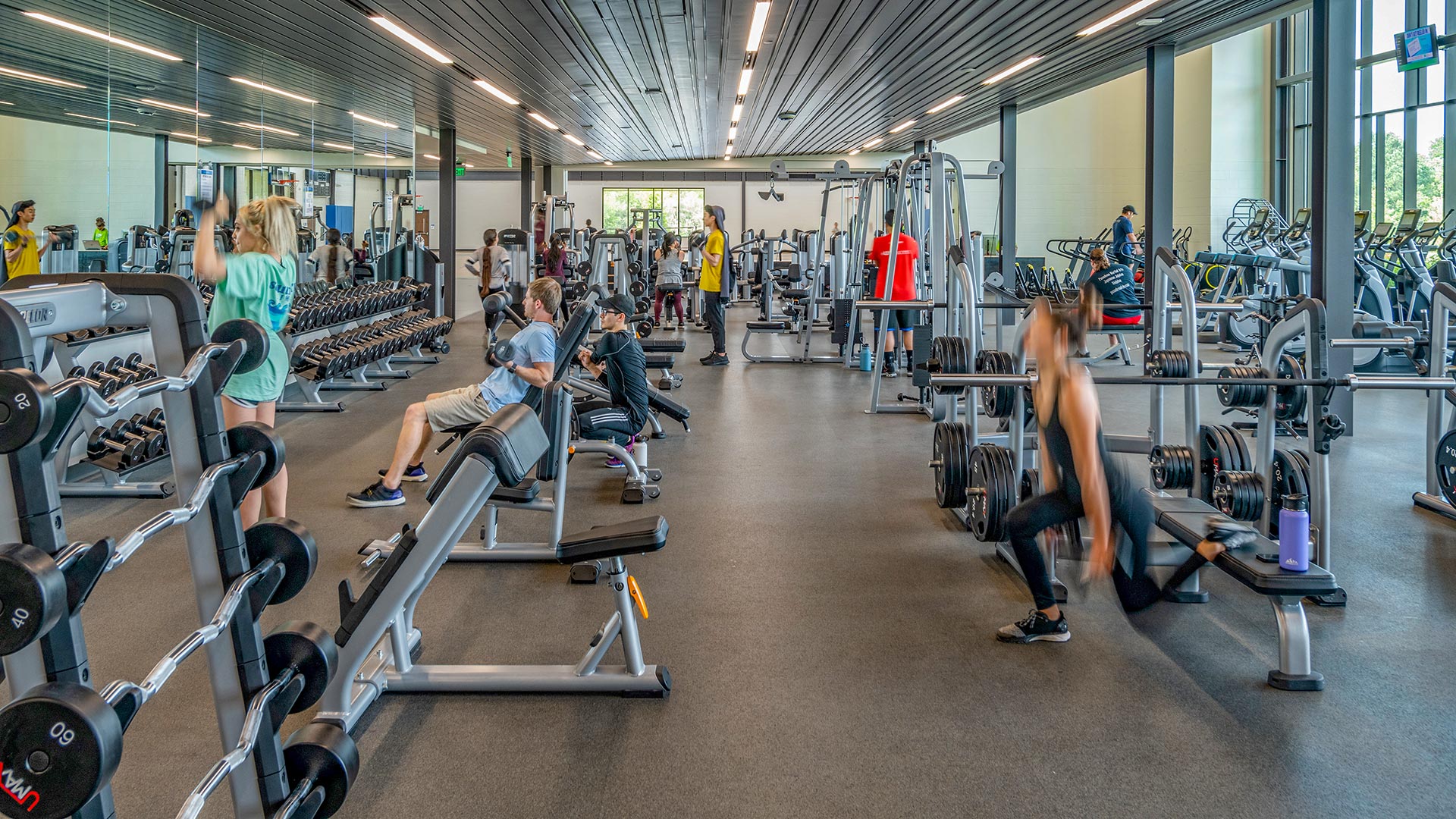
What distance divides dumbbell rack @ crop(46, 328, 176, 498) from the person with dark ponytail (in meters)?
4.07

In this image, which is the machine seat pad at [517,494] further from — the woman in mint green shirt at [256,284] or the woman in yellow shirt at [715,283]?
the woman in yellow shirt at [715,283]

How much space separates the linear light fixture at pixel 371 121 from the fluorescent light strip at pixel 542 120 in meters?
2.00

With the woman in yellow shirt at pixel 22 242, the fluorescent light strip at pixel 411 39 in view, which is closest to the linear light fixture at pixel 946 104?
the fluorescent light strip at pixel 411 39

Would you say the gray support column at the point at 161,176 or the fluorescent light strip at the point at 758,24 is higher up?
the fluorescent light strip at the point at 758,24

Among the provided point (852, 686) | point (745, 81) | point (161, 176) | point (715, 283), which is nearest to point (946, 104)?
point (745, 81)

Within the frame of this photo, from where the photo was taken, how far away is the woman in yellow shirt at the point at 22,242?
5523mm

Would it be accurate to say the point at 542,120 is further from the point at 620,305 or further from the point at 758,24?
the point at 620,305

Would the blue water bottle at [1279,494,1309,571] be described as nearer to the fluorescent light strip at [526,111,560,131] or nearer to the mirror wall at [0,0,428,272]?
the mirror wall at [0,0,428,272]

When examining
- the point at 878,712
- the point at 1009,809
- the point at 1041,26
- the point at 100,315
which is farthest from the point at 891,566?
the point at 1041,26

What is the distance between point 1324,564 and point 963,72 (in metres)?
7.57

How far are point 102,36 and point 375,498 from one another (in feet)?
11.1

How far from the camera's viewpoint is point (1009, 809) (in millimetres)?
2273

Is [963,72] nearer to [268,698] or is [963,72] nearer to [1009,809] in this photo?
[1009,809]

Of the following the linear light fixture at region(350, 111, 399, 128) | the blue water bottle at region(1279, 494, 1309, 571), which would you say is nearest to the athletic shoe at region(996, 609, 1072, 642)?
the blue water bottle at region(1279, 494, 1309, 571)
